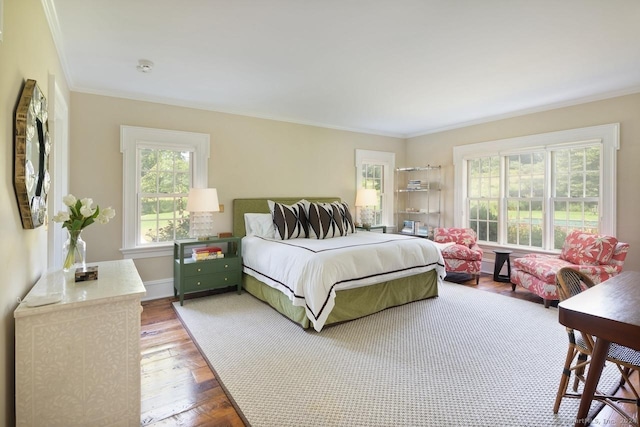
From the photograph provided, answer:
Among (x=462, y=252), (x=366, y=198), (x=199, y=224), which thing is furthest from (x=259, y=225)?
(x=462, y=252)

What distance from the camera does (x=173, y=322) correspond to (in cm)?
324

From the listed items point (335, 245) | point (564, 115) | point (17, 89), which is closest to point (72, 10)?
point (17, 89)

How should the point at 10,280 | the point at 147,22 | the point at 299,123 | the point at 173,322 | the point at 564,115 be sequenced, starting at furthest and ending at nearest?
the point at 299,123
the point at 564,115
the point at 173,322
the point at 147,22
the point at 10,280

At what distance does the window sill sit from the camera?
3.79m

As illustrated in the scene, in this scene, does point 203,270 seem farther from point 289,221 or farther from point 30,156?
point 30,156

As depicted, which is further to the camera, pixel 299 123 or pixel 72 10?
pixel 299 123

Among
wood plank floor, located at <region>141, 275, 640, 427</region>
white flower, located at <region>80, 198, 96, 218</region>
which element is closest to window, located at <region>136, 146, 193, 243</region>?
wood plank floor, located at <region>141, 275, 640, 427</region>

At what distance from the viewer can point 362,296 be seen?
325cm

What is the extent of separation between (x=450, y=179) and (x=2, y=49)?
5.70 m

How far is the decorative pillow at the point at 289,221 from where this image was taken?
4094 millimetres

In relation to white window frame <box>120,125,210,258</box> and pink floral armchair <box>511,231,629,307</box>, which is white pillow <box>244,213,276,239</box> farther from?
pink floral armchair <box>511,231,629,307</box>

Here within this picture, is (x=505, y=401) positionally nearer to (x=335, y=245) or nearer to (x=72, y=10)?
(x=335, y=245)

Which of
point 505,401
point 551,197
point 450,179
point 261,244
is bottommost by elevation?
point 505,401

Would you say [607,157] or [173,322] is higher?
[607,157]
